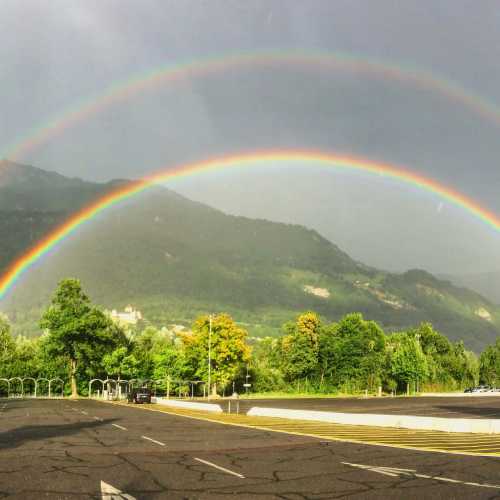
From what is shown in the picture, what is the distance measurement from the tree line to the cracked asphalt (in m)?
62.4

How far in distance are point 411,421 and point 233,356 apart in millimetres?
71852

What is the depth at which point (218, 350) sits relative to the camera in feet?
318

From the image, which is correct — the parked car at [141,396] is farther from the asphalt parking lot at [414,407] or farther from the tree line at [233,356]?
the tree line at [233,356]

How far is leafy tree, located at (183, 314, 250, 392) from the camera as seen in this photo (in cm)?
9669

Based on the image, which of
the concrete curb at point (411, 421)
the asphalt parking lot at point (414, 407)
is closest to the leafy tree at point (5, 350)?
the asphalt parking lot at point (414, 407)

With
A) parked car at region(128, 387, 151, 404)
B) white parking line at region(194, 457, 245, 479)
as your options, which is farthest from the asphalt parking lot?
white parking line at region(194, 457, 245, 479)

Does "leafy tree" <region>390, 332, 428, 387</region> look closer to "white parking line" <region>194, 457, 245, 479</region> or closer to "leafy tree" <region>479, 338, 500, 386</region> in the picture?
"leafy tree" <region>479, 338, 500, 386</region>

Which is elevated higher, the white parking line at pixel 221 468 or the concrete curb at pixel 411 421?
the white parking line at pixel 221 468

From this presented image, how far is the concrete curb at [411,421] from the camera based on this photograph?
24.4 metres

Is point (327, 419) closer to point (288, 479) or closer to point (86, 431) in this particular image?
point (86, 431)

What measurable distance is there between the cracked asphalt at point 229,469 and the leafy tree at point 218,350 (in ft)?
251

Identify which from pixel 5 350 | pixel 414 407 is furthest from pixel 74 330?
pixel 414 407

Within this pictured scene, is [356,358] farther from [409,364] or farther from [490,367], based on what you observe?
[490,367]

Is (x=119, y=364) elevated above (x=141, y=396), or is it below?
above
